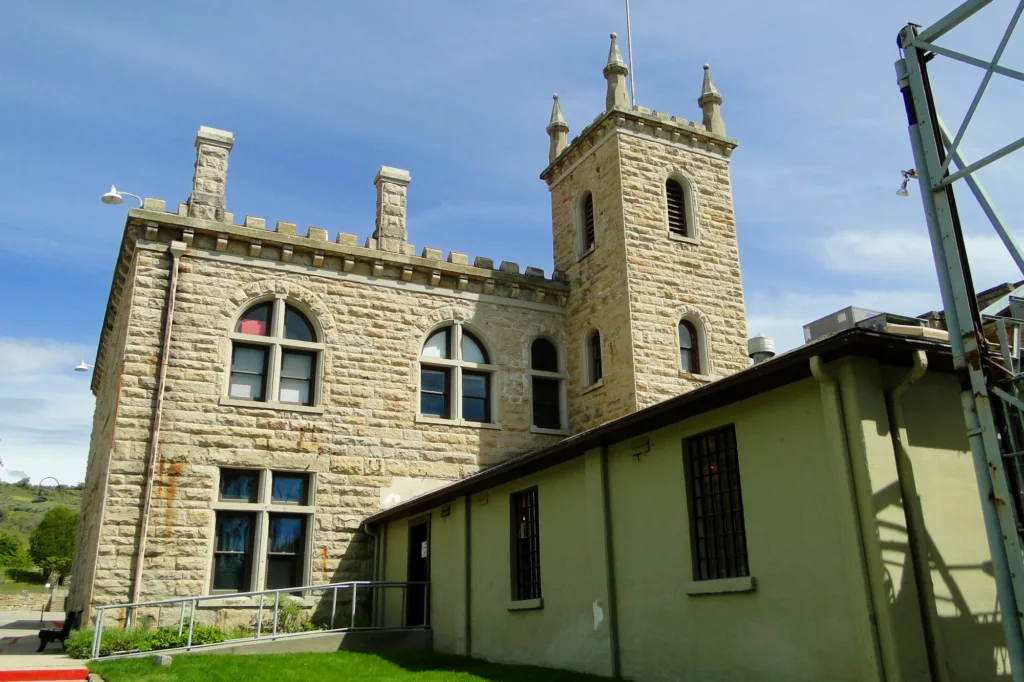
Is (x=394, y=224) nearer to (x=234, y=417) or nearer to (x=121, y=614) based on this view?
(x=234, y=417)

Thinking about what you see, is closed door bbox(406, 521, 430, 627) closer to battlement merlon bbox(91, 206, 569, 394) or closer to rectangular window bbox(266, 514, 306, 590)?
rectangular window bbox(266, 514, 306, 590)

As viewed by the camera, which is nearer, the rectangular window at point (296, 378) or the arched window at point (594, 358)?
the rectangular window at point (296, 378)

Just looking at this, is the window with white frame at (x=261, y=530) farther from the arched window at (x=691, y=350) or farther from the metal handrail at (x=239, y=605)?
the arched window at (x=691, y=350)

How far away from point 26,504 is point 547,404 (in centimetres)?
12060

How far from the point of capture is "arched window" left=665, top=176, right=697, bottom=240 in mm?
21953

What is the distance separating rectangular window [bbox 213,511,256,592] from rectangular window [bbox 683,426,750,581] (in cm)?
1063

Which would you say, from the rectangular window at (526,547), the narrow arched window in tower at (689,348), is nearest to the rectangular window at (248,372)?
the rectangular window at (526,547)

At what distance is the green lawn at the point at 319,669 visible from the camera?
1152 cm

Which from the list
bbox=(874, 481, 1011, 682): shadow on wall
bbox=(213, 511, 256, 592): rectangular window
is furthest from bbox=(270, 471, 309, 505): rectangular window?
bbox=(874, 481, 1011, 682): shadow on wall

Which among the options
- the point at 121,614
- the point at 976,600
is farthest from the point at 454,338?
the point at 976,600

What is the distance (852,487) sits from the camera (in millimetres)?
8219

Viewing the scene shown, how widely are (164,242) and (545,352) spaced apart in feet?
30.6

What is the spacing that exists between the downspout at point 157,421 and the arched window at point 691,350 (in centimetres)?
1136

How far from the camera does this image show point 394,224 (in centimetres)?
2116
